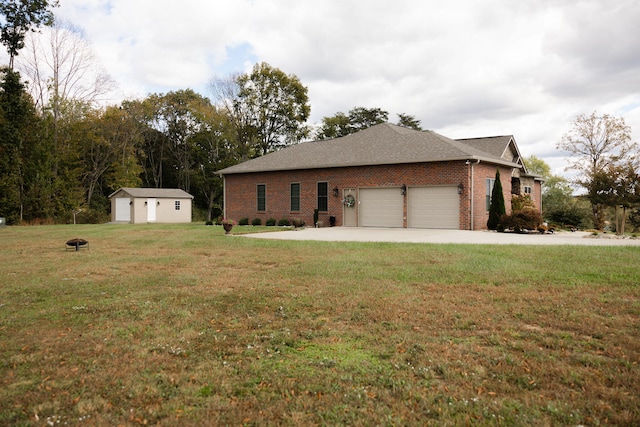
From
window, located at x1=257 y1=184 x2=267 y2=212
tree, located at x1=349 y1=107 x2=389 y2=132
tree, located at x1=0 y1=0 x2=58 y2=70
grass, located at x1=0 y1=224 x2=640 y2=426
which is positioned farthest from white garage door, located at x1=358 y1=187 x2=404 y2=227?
tree, located at x1=349 y1=107 x2=389 y2=132

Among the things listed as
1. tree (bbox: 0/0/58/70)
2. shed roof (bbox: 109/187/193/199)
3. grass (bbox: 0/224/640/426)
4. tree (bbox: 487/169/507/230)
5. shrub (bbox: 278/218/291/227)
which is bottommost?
grass (bbox: 0/224/640/426)

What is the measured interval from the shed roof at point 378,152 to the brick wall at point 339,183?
0.39m

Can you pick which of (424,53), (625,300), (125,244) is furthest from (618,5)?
(125,244)

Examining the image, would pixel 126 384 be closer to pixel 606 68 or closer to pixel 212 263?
pixel 212 263

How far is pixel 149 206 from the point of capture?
114 feet

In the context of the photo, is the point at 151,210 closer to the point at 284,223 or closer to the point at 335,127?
the point at 284,223

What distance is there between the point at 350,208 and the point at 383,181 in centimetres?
234

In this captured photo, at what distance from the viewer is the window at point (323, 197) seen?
2319 cm

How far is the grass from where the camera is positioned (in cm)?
297

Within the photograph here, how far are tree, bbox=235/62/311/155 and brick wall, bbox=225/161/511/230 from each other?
16.1 m

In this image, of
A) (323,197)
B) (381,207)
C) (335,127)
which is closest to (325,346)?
(381,207)

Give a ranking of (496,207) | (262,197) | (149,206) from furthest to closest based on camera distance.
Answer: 1. (149,206)
2. (262,197)
3. (496,207)

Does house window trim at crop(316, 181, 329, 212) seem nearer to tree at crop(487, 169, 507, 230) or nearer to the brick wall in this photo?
the brick wall

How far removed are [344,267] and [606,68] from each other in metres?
14.0
